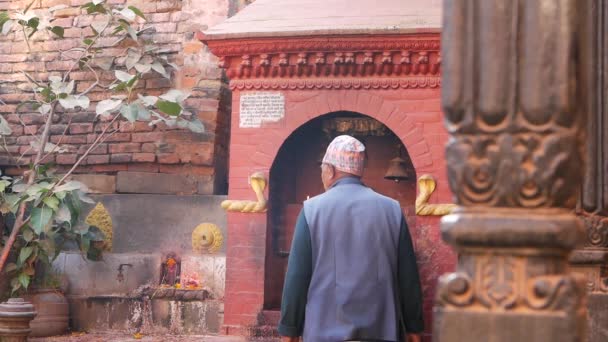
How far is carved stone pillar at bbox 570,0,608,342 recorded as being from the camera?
564 cm

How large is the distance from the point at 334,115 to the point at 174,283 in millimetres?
2319

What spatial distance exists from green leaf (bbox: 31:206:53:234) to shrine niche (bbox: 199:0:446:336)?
5.20ft

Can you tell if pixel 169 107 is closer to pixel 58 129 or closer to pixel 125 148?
pixel 125 148

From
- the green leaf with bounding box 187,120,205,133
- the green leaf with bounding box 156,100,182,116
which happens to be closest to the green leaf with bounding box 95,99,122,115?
the green leaf with bounding box 156,100,182,116

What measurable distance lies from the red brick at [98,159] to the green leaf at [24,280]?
1.79 metres

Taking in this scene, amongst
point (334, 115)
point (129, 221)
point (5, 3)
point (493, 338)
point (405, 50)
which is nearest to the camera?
point (493, 338)

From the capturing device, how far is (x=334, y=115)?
965 centimetres

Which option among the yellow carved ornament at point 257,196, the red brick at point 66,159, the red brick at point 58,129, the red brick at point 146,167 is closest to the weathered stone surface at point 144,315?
the yellow carved ornament at point 257,196

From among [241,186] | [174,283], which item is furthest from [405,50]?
[174,283]

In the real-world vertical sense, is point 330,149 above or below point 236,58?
below

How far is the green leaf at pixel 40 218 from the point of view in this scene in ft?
30.2

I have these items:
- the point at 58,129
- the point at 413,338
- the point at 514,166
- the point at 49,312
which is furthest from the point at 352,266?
the point at 58,129

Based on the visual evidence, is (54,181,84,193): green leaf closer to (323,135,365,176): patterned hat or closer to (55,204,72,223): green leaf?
(55,204,72,223): green leaf

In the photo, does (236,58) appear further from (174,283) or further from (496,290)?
(496,290)
